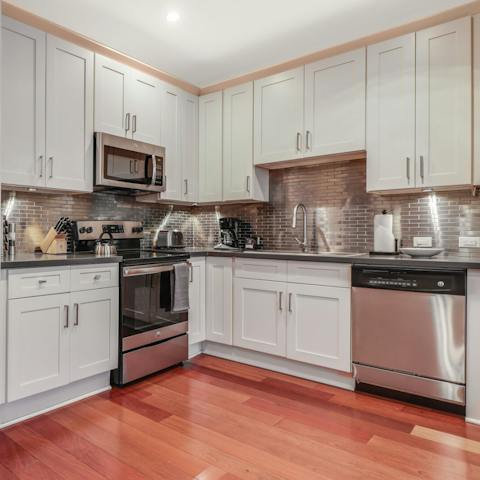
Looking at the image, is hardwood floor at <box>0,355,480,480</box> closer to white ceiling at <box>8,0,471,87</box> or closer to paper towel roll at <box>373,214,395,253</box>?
paper towel roll at <box>373,214,395,253</box>

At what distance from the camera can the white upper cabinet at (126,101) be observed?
2986 millimetres

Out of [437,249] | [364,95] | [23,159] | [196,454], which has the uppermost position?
[364,95]

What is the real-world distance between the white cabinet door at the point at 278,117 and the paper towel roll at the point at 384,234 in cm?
82

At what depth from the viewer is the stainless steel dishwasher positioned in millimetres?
2254

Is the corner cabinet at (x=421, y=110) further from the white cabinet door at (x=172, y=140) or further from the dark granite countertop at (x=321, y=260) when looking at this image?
the white cabinet door at (x=172, y=140)

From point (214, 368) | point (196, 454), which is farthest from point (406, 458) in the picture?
point (214, 368)

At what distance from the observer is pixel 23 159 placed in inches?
100.0

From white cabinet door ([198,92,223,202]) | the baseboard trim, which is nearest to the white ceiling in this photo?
white cabinet door ([198,92,223,202])

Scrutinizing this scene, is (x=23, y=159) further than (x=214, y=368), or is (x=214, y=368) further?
(x=214, y=368)

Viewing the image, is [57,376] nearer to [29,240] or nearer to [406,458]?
[29,240]

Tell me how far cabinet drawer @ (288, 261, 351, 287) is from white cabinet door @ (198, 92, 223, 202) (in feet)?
3.98

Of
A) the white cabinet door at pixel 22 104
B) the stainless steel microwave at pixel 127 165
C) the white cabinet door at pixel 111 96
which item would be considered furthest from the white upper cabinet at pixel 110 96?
the white cabinet door at pixel 22 104

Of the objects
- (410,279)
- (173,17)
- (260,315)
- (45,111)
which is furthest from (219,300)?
(173,17)

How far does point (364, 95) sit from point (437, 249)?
1.23 metres
